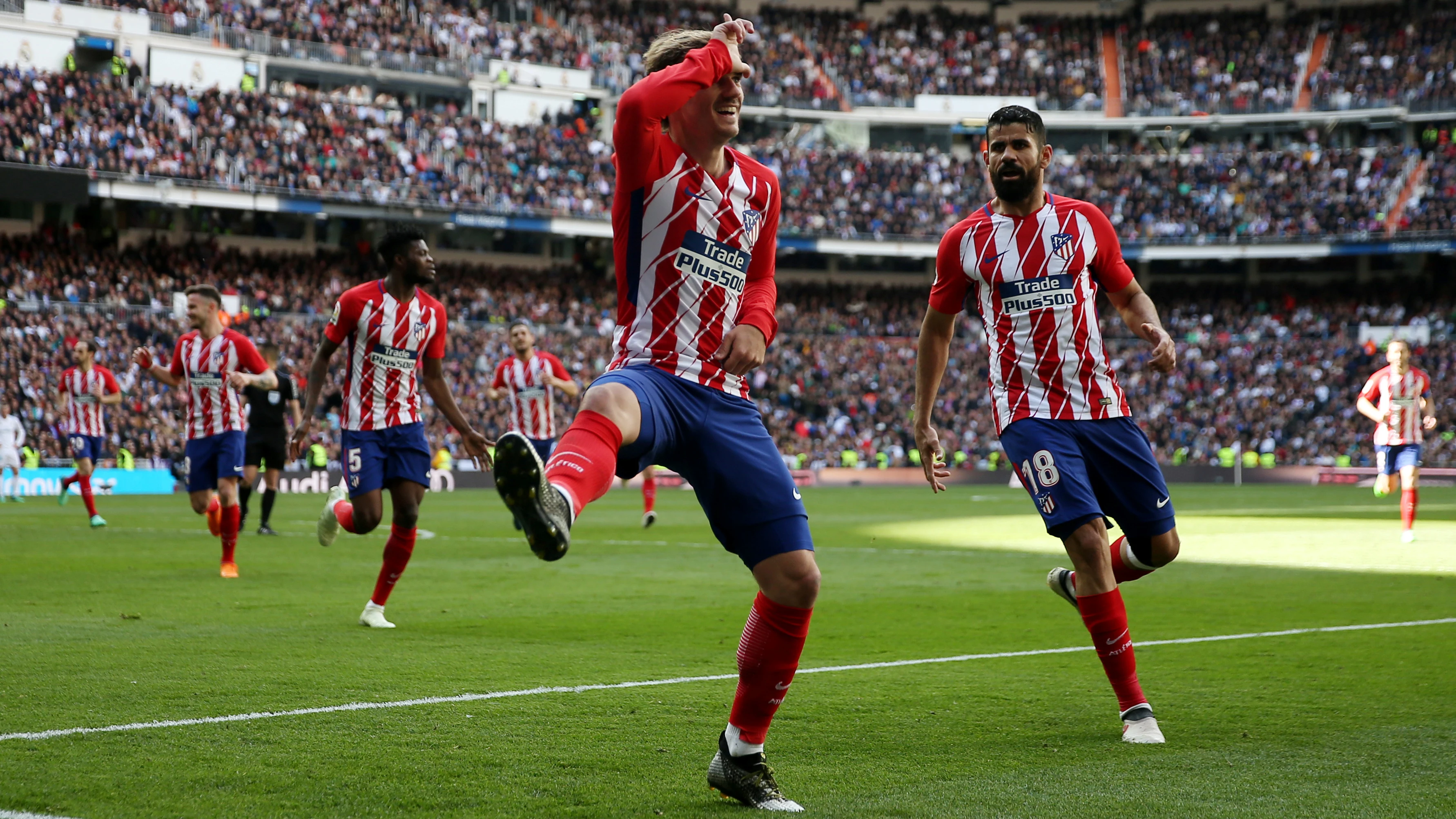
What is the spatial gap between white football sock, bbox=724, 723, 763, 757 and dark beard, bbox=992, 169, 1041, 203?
2871mm

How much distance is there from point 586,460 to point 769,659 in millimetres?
1065

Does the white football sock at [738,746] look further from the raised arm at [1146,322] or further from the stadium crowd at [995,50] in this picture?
the stadium crowd at [995,50]

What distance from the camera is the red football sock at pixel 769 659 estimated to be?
4.53 metres

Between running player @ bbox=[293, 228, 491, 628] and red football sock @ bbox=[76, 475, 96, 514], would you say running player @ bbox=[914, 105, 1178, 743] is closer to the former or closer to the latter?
running player @ bbox=[293, 228, 491, 628]

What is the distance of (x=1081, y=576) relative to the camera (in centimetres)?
593

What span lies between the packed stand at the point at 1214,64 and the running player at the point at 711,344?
56.4 m

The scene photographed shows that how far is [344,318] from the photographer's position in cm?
950

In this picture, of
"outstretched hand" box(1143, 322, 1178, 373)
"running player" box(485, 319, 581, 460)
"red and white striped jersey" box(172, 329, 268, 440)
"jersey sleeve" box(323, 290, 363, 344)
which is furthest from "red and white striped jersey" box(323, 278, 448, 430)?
"running player" box(485, 319, 581, 460)

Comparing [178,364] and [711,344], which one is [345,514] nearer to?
[178,364]

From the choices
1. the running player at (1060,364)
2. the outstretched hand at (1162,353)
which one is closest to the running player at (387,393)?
A: the running player at (1060,364)

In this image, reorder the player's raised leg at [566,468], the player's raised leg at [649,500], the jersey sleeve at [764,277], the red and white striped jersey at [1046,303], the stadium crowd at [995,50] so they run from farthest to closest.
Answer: the stadium crowd at [995,50] → the player's raised leg at [649,500] → the red and white striped jersey at [1046,303] → the jersey sleeve at [764,277] → the player's raised leg at [566,468]

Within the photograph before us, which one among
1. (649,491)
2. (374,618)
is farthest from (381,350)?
(649,491)

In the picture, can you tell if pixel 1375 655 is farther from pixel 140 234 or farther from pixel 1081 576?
pixel 140 234

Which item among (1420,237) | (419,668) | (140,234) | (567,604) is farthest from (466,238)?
(419,668)
